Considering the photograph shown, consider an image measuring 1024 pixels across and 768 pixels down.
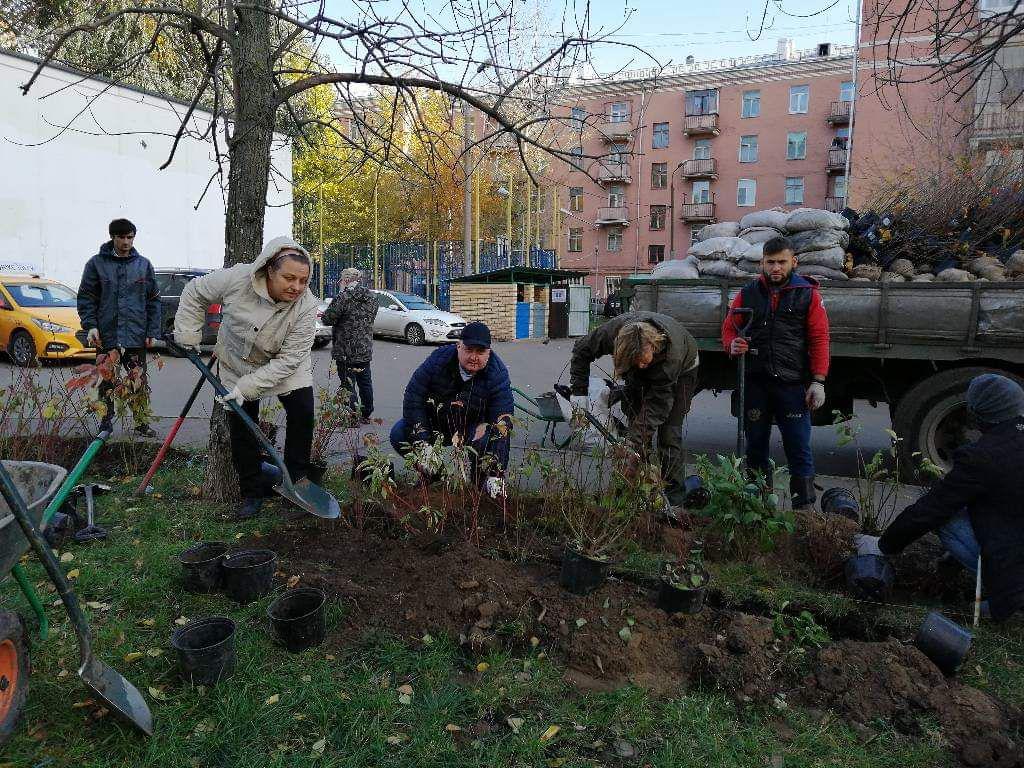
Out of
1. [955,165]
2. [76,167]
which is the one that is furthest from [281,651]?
[76,167]

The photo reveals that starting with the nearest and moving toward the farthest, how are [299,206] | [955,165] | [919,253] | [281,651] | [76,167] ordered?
[281,651], [919,253], [955,165], [76,167], [299,206]

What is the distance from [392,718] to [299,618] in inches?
22.2

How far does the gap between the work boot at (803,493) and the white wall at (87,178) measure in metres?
13.1

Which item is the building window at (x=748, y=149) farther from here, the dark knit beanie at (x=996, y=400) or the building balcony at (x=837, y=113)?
the dark knit beanie at (x=996, y=400)

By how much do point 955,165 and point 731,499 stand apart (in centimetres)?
660

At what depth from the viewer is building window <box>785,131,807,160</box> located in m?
44.2

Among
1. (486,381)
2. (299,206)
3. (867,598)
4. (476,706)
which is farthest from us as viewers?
(299,206)

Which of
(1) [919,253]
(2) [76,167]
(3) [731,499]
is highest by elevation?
(2) [76,167]

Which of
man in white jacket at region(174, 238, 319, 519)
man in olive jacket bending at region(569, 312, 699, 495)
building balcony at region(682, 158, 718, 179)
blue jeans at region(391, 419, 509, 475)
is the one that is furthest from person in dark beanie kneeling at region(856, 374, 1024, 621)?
building balcony at region(682, 158, 718, 179)

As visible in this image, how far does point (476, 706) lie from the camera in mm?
2498

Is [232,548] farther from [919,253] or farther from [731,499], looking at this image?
[919,253]

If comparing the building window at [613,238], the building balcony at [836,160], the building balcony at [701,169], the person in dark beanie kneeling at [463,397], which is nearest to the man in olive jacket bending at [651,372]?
the person in dark beanie kneeling at [463,397]

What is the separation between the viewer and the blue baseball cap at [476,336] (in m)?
3.99

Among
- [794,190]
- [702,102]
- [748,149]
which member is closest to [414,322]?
[794,190]
